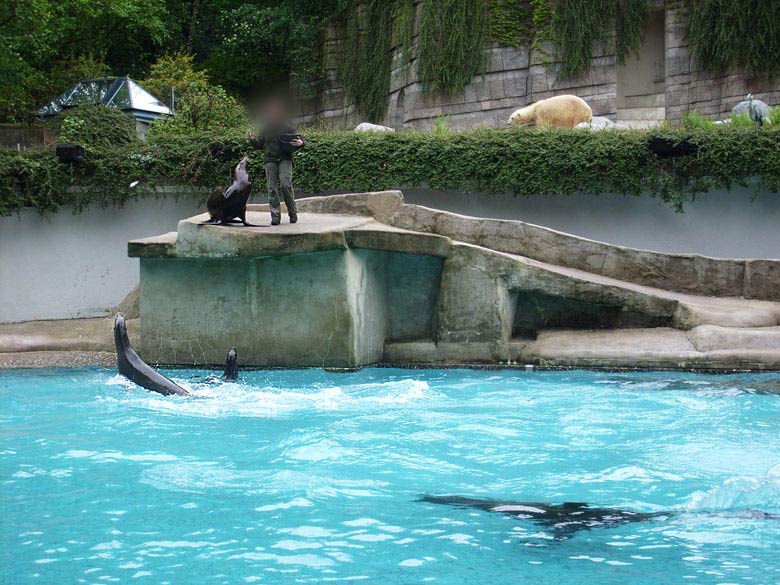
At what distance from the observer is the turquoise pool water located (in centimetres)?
508

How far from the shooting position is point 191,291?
11898mm

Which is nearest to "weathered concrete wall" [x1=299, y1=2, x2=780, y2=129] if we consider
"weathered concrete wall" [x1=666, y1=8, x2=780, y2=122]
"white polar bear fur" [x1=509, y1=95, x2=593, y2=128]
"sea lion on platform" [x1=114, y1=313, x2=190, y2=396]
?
"weathered concrete wall" [x1=666, y1=8, x2=780, y2=122]

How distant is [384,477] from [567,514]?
4.73 feet

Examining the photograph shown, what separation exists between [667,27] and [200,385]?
18140 mm

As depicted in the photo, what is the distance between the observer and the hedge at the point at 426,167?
15.0 m

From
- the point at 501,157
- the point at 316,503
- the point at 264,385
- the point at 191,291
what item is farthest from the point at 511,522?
the point at 501,157

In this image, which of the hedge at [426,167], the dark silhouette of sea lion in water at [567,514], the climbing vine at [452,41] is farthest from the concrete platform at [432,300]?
the climbing vine at [452,41]

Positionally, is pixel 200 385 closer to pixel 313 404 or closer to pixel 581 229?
pixel 313 404

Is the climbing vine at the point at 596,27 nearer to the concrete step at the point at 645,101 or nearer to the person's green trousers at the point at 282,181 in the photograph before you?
the concrete step at the point at 645,101

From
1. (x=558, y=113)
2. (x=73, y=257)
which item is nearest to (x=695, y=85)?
(x=558, y=113)

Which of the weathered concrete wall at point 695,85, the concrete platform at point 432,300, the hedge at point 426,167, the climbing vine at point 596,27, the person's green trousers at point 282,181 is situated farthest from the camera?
the climbing vine at point 596,27

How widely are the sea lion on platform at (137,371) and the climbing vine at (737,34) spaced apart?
17.7 meters

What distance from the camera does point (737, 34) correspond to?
22.9 metres

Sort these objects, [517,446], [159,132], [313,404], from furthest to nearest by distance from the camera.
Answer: [159,132] < [313,404] < [517,446]
